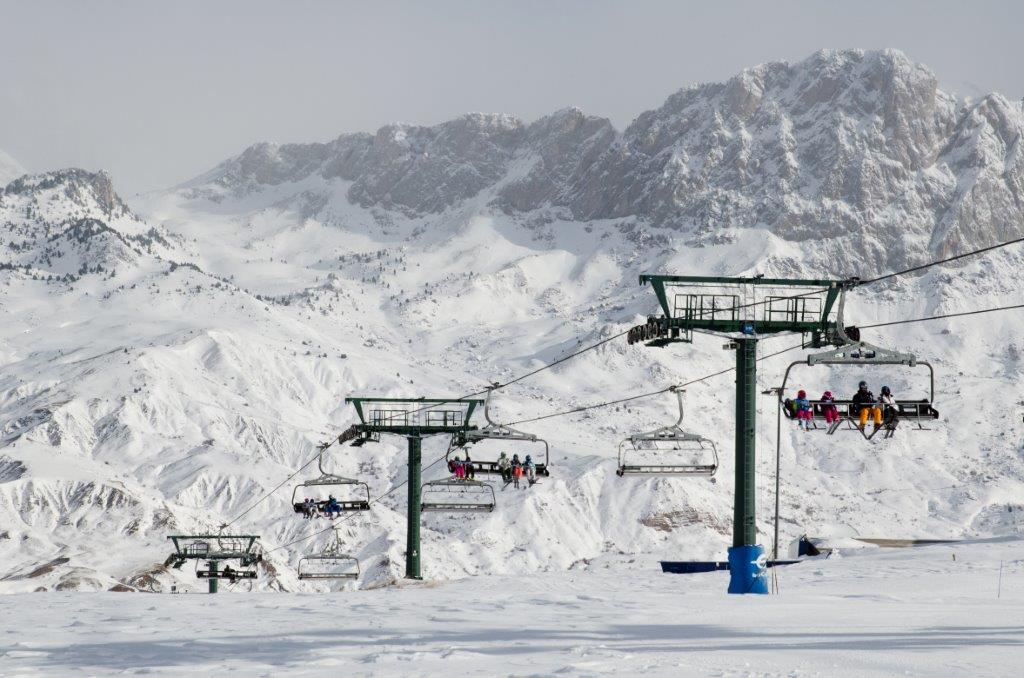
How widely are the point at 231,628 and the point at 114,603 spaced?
8012mm

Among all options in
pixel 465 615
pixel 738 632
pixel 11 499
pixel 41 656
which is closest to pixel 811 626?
pixel 738 632

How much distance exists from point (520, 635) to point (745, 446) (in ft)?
37.2

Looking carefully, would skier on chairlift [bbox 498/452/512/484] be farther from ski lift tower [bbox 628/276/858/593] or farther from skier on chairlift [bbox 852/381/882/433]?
skier on chairlift [bbox 852/381/882/433]

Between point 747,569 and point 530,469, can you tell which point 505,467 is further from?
point 747,569

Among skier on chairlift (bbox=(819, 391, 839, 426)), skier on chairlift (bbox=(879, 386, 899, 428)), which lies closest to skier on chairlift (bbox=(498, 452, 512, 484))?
skier on chairlift (bbox=(819, 391, 839, 426))

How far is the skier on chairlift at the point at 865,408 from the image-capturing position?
28.2 meters

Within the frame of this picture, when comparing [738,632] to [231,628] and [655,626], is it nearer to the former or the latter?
[655,626]

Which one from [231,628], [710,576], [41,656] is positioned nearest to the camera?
[41,656]

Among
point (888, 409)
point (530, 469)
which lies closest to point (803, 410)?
point (888, 409)

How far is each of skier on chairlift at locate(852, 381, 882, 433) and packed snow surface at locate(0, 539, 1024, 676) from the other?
4066 millimetres

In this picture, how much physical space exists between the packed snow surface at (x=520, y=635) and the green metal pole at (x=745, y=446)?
2152 mm

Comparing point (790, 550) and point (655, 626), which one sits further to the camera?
point (790, 550)

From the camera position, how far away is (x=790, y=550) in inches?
3127

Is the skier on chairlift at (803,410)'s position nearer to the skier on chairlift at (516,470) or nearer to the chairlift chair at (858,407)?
the chairlift chair at (858,407)
